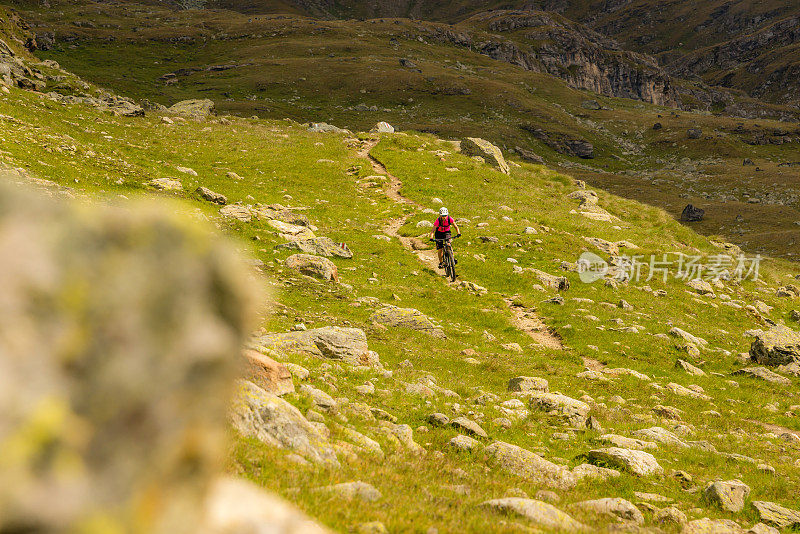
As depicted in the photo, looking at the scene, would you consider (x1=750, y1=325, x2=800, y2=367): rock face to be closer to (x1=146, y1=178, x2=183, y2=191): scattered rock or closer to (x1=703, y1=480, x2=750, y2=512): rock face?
(x1=703, y1=480, x2=750, y2=512): rock face

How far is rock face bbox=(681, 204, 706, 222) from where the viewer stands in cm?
7994

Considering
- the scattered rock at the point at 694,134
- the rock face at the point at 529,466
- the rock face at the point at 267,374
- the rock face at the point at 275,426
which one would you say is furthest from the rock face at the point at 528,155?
the rock face at the point at 275,426

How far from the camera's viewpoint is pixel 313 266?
2191 centimetres

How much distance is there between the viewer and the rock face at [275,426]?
728 centimetres

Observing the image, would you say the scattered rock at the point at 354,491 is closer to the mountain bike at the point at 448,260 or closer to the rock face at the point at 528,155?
the mountain bike at the point at 448,260

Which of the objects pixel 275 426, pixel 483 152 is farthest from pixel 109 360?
pixel 483 152

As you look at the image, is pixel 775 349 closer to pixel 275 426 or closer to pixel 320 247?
pixel 320 247

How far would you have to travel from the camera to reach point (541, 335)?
2188 cm

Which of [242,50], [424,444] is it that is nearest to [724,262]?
[424,444]

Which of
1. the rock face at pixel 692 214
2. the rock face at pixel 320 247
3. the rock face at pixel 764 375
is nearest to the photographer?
the rock face at pixel 764 375

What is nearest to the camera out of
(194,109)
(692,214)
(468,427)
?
(468,427)

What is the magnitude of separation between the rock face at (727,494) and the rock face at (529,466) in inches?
99.9
